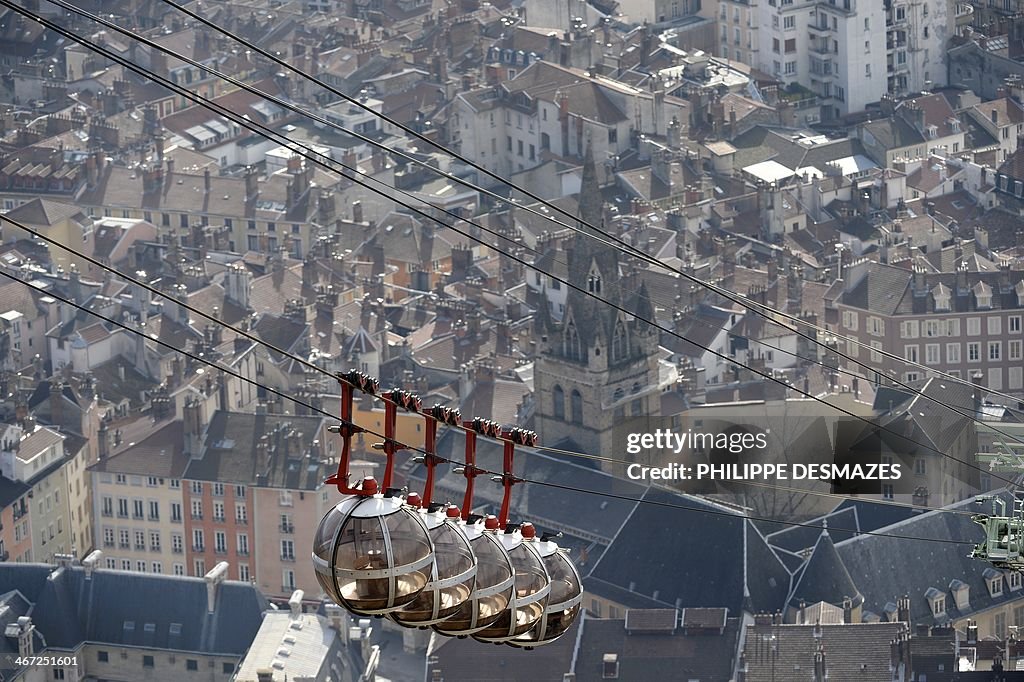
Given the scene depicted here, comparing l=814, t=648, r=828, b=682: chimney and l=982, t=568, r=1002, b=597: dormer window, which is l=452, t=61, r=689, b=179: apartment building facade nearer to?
l=982, t=568, r=1002, b=597: dormer window

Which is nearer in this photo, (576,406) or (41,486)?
(41,486)

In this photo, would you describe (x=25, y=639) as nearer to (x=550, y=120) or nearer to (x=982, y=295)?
(x=982, y=295)

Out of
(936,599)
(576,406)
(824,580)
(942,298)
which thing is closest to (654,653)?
(824,580)

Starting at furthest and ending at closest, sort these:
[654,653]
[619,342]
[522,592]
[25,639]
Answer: [619,342], [25,639], [654,653], [522,592]

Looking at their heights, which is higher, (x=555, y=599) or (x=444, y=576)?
(x=444, y=576)

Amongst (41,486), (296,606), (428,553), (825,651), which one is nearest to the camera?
(428,553)

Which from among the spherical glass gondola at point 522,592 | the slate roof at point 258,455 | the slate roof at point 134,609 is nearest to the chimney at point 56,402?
the slate roof at point 258,455
